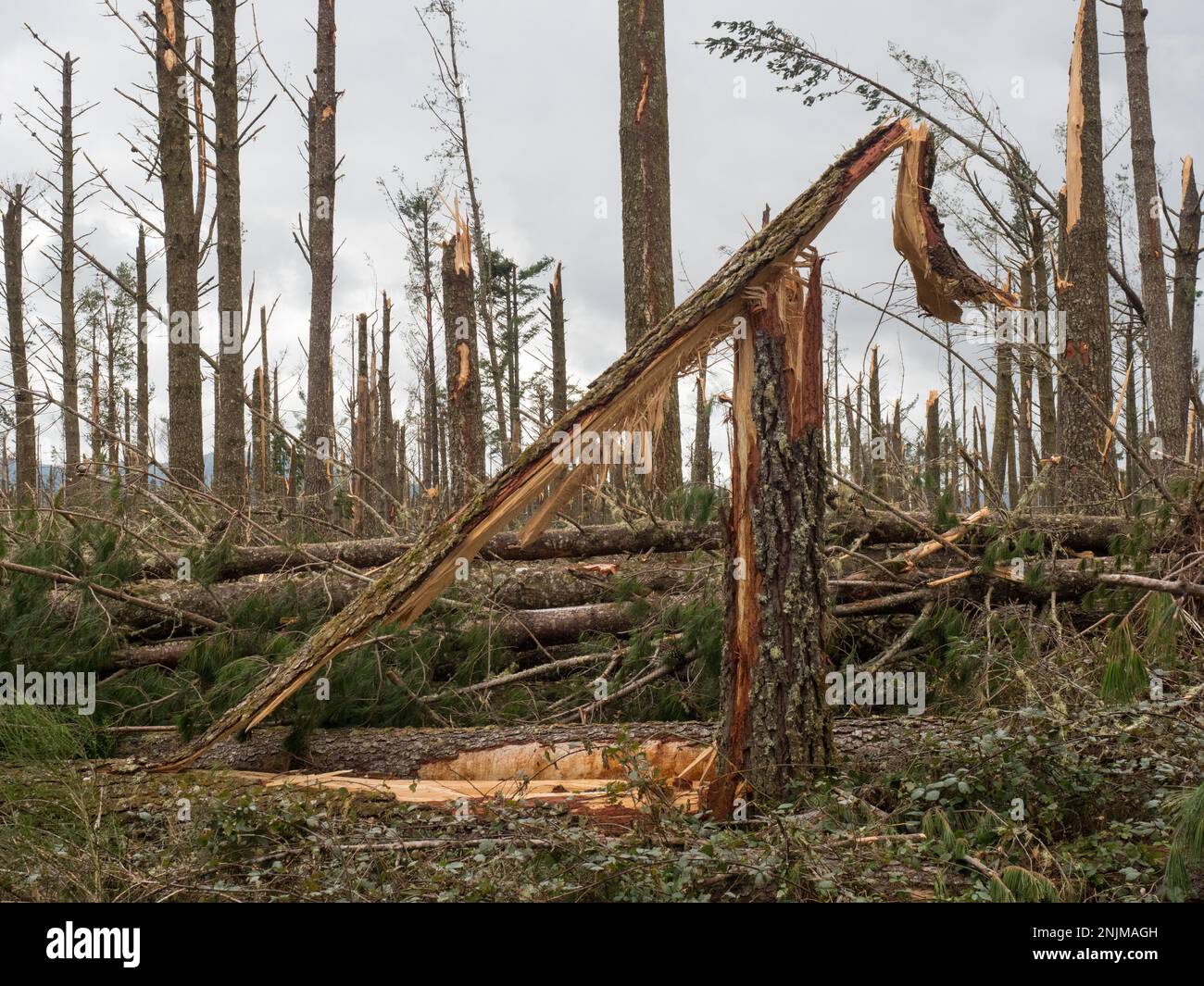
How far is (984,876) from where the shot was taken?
3.20 metres

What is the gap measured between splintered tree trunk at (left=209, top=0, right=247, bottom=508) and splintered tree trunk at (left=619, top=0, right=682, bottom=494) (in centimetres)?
434

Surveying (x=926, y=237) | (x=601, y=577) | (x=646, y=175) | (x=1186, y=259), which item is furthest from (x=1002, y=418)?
(x=926, y=237)

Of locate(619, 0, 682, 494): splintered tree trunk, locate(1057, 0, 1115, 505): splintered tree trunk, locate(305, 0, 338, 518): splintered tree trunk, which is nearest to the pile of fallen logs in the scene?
locate(619, 0, 682, 494): splintered tree trunk

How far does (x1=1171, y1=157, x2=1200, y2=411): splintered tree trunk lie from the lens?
13852mm

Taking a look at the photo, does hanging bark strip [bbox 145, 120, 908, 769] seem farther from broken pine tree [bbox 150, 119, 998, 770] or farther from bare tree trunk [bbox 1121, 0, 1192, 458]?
bare tree trunk [bbox 1121, 0, 1192, 458]

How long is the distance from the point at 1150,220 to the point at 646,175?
5973mm

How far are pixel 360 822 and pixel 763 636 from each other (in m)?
1.74

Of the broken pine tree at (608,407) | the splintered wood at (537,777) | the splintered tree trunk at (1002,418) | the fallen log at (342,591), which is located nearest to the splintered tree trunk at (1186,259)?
the splintered tree trunk at (1002,418)

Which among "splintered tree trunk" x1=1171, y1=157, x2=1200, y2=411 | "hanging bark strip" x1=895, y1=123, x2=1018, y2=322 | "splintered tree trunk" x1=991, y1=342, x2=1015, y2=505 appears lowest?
"hanging bark strip" x1=895, y1=123, x2=1018, y2=322

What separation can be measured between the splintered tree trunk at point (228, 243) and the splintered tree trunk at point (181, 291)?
28 cm

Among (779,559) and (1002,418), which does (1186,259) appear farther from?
(779,559)

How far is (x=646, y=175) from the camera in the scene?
8.66 meters

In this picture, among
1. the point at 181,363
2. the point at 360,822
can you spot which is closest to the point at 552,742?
the point at 360,822

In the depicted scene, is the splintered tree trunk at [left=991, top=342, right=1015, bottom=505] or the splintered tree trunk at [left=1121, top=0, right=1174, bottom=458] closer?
the splintered tree trunk at [left=1121, top=0, right=1174, bottom=458]
